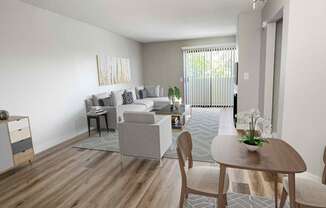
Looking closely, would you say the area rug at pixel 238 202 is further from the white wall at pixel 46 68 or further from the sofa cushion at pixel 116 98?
the sofa cushion at pixel 116 98

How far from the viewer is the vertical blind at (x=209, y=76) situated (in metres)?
7.56

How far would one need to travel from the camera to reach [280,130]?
2.70 metres

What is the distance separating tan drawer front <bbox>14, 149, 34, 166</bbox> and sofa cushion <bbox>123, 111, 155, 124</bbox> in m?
1.62

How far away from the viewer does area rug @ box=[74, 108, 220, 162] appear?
11.5ft

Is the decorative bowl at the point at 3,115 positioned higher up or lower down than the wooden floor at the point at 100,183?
higher up

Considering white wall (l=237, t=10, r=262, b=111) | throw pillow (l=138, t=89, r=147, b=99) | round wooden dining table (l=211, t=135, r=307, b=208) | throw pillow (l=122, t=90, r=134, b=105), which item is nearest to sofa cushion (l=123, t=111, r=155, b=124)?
round wooden dining table (l=211, t=135, r=307, b=208)

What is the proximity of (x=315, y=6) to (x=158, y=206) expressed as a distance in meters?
2.82

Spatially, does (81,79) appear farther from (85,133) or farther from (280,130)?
(280,130)

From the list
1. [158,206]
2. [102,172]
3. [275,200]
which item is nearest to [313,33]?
[275,200]

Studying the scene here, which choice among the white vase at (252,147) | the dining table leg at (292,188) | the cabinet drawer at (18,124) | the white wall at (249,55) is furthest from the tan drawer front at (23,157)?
the white wall at (249,55)

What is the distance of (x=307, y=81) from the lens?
7.72ft

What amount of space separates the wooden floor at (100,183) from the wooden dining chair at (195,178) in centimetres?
55

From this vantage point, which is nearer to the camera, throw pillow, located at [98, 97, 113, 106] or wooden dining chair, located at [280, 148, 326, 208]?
wooden dining chair, located at [280, 148, 326, 208]

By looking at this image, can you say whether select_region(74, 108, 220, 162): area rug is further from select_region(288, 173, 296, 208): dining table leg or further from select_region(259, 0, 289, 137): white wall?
select_region(288, 173, 296, 208): dining table leg
